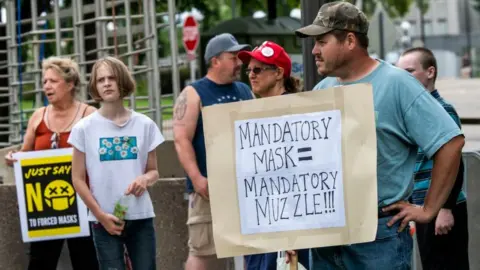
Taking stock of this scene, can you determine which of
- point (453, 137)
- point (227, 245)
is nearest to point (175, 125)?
point (227, 245)

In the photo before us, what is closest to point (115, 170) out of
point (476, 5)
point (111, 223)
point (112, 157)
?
point (112, 157)

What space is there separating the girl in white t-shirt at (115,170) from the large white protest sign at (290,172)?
198 cm

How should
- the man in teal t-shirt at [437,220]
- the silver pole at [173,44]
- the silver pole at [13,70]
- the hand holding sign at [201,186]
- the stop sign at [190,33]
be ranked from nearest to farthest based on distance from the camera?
the man in teal t-shirt at [437,220]
the hand holding sign at [201,186]
the silver pole at [173,44]
the silver pole at [13,70]
the stop sign at [190,33]

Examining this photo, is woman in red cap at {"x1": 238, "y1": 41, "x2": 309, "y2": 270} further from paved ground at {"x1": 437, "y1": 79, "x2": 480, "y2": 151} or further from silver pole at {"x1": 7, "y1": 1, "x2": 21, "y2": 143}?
silver pole at {"x1": 7, "y1": 1, "x2": 21, "y2": 143}

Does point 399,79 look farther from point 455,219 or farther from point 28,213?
point 28,213

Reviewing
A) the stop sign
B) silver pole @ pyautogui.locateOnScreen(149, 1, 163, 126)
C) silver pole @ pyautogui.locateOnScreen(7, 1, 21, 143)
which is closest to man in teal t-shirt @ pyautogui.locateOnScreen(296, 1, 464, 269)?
silver pole @ pyautogui.locateOnScreen(149, 1, 163, 126)

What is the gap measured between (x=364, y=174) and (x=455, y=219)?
2099mm

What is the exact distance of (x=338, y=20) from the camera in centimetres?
496

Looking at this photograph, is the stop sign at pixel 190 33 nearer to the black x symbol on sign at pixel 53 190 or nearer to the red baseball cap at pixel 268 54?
the black x symbol on sign at pixel 53 190

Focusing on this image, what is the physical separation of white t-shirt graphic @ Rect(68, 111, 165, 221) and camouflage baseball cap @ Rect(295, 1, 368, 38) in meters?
2.36

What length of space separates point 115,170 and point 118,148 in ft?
0.43

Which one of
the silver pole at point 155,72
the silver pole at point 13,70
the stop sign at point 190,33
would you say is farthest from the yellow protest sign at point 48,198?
the stop sign at point 190,33

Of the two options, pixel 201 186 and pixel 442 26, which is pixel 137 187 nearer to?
pixel 201 186

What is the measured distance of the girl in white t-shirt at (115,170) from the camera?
706 centimetres
